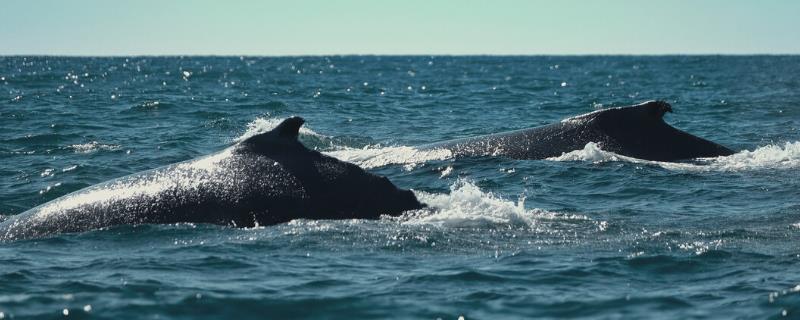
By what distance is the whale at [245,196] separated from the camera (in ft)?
37.4

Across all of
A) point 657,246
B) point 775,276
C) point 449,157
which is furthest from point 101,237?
point 449,157

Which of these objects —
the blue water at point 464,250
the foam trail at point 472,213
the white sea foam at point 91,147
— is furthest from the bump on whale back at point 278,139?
the white sea foam at point 91,147

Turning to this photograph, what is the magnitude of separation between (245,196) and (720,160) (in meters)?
9.65

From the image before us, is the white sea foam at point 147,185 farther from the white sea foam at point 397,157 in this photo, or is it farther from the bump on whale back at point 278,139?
the white sea foam at point 397,157

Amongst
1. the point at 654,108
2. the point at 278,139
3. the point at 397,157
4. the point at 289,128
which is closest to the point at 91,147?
the point at 397,157

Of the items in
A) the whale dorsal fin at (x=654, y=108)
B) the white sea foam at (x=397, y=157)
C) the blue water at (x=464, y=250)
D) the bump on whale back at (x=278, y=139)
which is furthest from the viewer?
the white sea foam at (x=397, y=157)

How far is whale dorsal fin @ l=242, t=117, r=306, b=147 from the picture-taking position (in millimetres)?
11641

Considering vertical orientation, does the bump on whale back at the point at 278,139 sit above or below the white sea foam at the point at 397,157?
above

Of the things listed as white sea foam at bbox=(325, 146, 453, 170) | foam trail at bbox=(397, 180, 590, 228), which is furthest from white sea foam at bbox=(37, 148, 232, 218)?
white sea foam at bbox=(325, 146, 453, 170)

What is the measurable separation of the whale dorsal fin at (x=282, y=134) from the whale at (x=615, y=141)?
7011 mm

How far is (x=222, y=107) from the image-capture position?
36.7 m

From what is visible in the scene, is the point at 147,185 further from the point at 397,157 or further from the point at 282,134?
the point at 397,157

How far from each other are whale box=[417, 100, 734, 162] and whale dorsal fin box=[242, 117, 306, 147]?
276 inches

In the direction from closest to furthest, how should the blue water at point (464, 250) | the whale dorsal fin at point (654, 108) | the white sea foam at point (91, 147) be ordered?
1. the blue water at point (464, 250)
2. the whale dorsal fin at point (654, 108)
3. the white sea foam at point (91, 147)
